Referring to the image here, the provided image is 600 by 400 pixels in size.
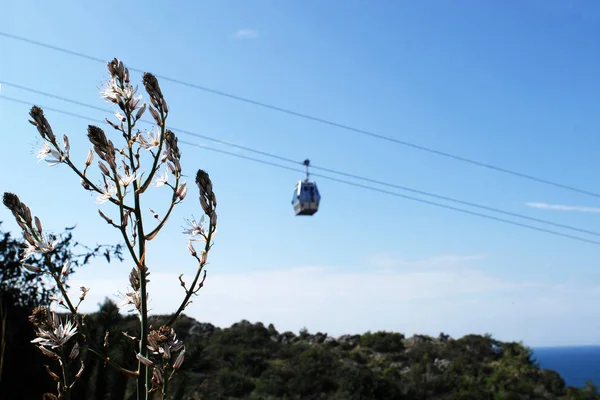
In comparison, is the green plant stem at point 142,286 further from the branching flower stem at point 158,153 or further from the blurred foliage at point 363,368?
the blurred foliage at point 363,368

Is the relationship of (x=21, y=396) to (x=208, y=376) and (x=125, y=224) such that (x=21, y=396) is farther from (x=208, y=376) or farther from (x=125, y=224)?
(x=208, y=376)

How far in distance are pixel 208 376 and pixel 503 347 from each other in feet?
45.0

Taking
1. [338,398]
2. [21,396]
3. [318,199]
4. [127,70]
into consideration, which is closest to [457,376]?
[338,398]

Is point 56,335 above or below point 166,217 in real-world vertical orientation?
below

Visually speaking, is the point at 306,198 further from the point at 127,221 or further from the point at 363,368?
the point at 127,221

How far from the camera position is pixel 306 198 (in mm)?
23766

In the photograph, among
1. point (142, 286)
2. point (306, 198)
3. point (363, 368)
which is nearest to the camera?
point (142, 286)

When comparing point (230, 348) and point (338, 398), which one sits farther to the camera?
point (230, 348)

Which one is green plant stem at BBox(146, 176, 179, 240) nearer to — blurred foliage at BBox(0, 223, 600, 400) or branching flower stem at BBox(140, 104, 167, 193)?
branching flower stem at BBox(140, 104, 167, 193)

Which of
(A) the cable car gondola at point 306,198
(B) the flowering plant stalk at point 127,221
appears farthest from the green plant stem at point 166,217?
(A) the cable car gondola at point 306,198

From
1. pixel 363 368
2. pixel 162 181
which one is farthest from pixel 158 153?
pixel 363 368

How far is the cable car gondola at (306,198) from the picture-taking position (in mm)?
23766

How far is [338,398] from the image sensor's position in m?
19.0

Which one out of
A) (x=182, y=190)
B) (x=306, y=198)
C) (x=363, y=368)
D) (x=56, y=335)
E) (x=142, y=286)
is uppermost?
(x=306, y=198)
